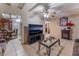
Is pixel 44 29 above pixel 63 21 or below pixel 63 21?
below

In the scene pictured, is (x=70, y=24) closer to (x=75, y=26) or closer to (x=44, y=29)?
(x=75, y=26)

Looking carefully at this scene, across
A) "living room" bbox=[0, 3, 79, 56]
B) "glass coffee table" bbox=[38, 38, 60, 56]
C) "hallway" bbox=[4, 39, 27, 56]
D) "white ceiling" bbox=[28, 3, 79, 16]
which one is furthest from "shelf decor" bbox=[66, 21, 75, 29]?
"hallway" bbox=[4, 39, 27, 56]

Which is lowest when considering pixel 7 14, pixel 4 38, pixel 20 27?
pixel 4 38

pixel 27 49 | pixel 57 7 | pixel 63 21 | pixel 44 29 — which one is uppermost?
pixel 57 7

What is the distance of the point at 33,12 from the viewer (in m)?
2.19

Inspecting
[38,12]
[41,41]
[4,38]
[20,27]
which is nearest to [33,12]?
[38,12]

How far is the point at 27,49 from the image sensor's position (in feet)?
7.16

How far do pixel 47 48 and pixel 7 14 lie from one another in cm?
86

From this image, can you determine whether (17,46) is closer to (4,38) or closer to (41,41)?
(4,38)

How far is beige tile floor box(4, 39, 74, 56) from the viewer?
215 cm

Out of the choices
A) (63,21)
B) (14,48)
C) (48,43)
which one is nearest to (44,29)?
(48,43)

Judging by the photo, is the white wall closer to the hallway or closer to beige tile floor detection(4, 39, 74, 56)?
beige tile floor detection(4, 39, 74, 56)

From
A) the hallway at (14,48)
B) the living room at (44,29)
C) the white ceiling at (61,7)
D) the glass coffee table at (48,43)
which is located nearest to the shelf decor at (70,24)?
the living room at (44,29)

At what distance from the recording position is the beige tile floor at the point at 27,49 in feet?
7.06
